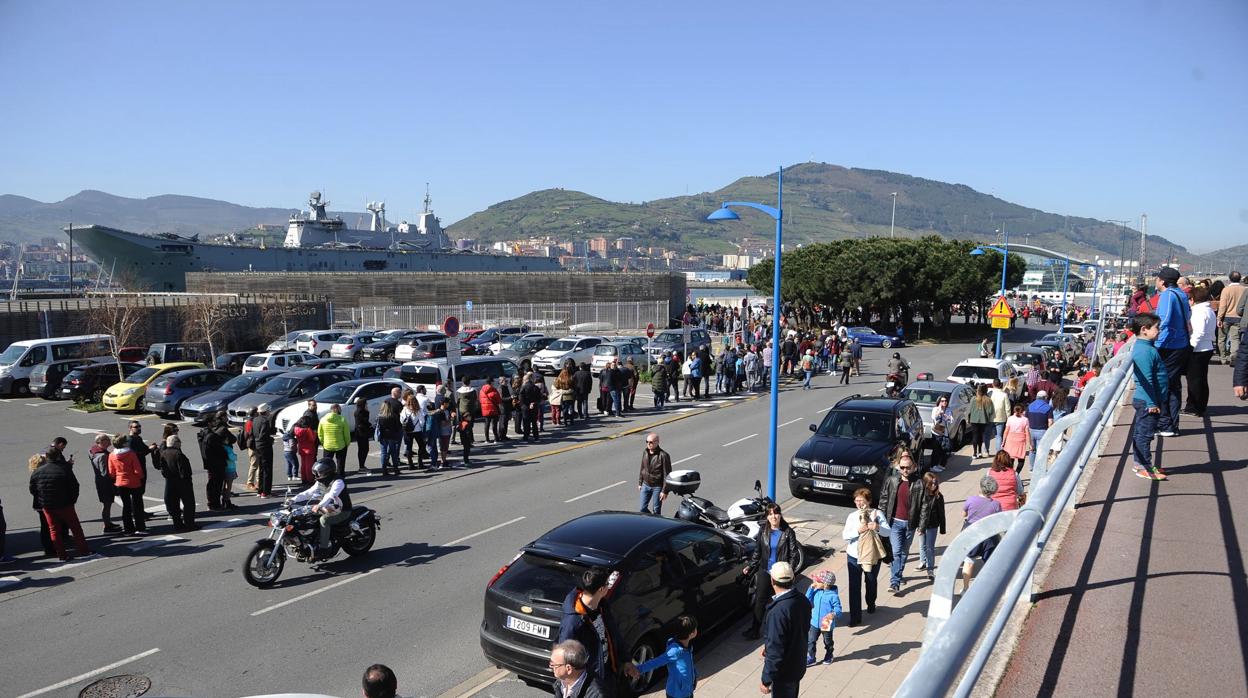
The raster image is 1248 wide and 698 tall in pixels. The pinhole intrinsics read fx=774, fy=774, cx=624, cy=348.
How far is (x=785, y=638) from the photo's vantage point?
5867 mm

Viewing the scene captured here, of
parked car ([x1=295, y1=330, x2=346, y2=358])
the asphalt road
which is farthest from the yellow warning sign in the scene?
parked car ([x1=295, y1=330, x2=346, y2=358])

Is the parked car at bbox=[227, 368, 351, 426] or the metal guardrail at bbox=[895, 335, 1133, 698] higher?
the metal guardrail at bbox=[895, 335, 1133, 698]

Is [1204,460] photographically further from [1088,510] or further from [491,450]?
[491,450]

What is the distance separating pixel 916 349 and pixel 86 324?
1782 inches

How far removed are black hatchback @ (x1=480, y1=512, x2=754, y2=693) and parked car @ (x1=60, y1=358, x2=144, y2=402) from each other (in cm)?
2328

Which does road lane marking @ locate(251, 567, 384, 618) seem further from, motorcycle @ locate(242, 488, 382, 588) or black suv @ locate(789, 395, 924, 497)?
black suv @ locate(789, 395, 924, 497)

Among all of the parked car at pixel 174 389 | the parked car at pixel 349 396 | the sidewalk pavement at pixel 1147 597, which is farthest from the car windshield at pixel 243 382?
the sidewalk pavement at pixel 1147 597

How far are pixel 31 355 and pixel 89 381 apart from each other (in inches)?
167

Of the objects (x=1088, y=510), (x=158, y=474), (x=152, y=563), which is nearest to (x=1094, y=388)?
(x=1088, y=510)

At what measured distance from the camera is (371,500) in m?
14.4

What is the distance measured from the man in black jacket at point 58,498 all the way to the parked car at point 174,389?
11.9m

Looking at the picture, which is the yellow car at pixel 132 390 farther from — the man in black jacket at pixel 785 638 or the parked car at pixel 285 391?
the man in black jacket at pixel 785 638

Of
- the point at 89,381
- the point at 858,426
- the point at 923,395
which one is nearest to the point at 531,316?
the point at 89,381

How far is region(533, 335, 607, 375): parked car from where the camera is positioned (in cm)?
3206
